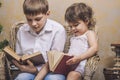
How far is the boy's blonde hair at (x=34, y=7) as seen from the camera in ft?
6.67

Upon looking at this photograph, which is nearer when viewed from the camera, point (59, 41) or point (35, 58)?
point (35, 58)

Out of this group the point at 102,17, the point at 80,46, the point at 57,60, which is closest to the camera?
the point at 57,60

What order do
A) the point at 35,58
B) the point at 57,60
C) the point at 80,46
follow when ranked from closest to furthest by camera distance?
the point at 57,60
the point at 35,58
the point at 80,46

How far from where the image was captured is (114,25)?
2.55m

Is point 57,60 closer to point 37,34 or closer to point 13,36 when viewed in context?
point 37,34

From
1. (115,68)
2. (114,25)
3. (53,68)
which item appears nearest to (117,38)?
(114,25)

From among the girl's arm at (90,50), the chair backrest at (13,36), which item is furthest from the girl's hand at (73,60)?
the chair backrest at (13,36)

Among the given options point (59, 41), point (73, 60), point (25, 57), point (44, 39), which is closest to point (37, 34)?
point (44, 39)

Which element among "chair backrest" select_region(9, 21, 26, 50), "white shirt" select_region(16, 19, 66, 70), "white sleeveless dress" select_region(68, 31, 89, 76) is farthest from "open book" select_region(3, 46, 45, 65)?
"chair backrest" select_region(9, 21, 26, 50)

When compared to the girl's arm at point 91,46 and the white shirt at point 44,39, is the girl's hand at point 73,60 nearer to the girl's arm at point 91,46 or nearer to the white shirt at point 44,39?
the girl's arm at point 91,46

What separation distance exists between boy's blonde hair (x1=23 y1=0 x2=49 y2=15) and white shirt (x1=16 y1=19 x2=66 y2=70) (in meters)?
0.15

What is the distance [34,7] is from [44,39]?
26 cm

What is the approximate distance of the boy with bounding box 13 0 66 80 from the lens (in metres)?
2.04

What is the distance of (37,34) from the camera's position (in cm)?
218
